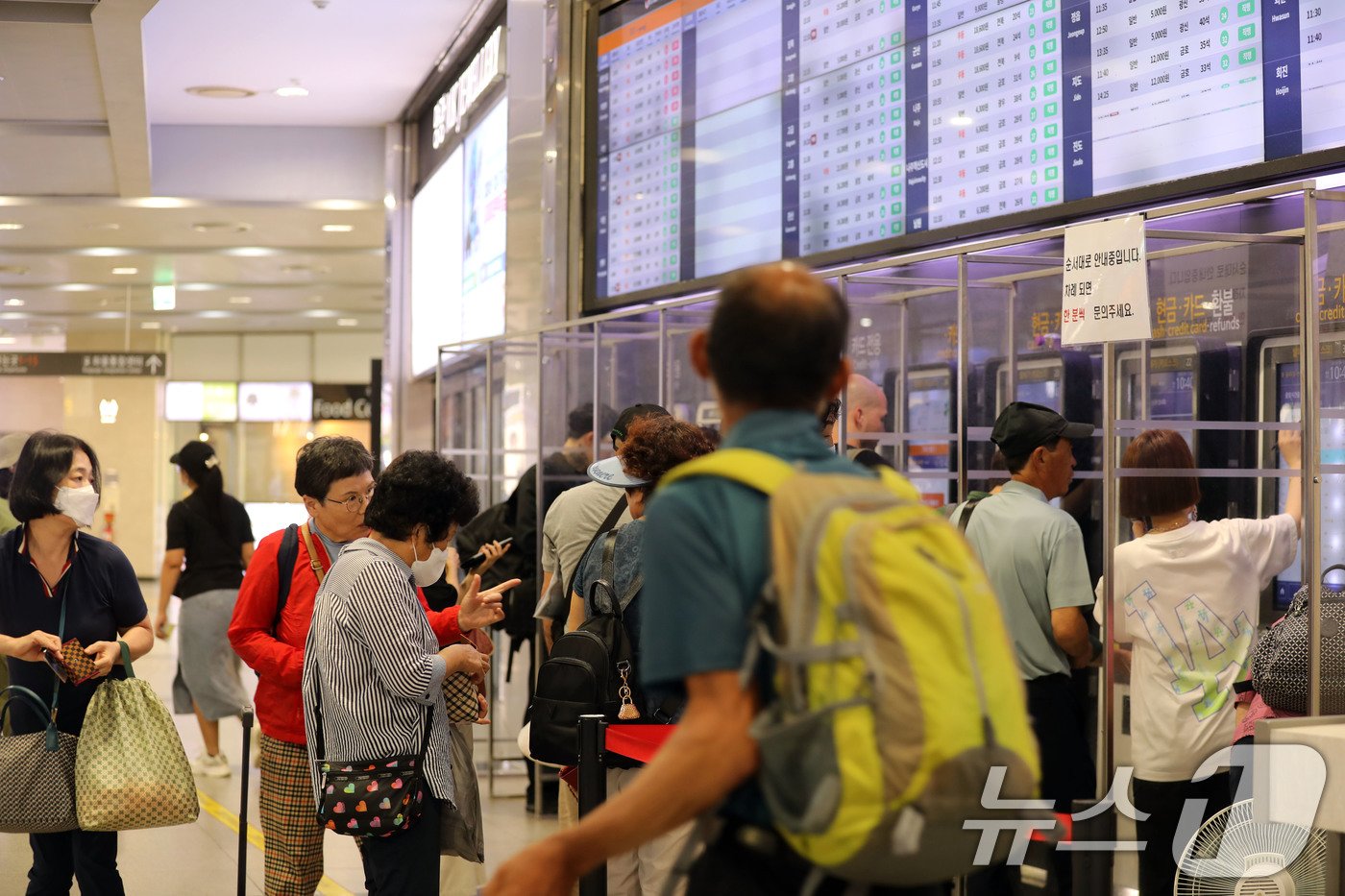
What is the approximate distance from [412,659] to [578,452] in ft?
10.3

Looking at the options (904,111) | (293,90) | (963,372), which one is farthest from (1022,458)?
(293,90)

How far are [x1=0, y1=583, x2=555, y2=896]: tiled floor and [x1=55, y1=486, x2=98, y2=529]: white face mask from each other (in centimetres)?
205

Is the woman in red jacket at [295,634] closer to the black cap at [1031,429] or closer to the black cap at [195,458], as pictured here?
the black cap at [1031,429]

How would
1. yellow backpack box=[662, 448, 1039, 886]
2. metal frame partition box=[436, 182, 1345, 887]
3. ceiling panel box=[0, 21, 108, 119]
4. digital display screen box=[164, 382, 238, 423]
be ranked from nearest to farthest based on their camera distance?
yellow backpack box=[662, 448, 1039, 886]
metal frame partition box=[436, 182, 1345, 887]
ceiling panel box=[0, 21, 108, 119]
digital display screen box=[164, 382, 238, 423]

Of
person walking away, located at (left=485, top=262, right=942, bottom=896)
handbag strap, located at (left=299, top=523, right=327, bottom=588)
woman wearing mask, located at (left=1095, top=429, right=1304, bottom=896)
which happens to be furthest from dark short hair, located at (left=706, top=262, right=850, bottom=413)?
handbag strap, located at (left=299, top=523, right=327, bottom=588)

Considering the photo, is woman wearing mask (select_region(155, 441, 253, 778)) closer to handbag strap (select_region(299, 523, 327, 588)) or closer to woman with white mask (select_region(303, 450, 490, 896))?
handbag strap (select_region(299, 523, 327, 588))

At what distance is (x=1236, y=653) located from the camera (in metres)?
3.38

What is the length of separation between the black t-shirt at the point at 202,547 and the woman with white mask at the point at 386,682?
4764 millimetres

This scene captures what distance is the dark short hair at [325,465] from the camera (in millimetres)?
3770

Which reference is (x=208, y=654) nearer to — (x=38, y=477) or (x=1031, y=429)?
(x=38, y=477)

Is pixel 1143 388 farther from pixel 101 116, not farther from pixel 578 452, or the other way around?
pixel 101 116

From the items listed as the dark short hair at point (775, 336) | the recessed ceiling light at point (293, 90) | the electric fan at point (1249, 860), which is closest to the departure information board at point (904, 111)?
the electric fan at point (1249, 860)

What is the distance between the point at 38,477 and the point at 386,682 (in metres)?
1.40

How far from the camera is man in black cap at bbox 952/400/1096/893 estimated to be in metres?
3.49
